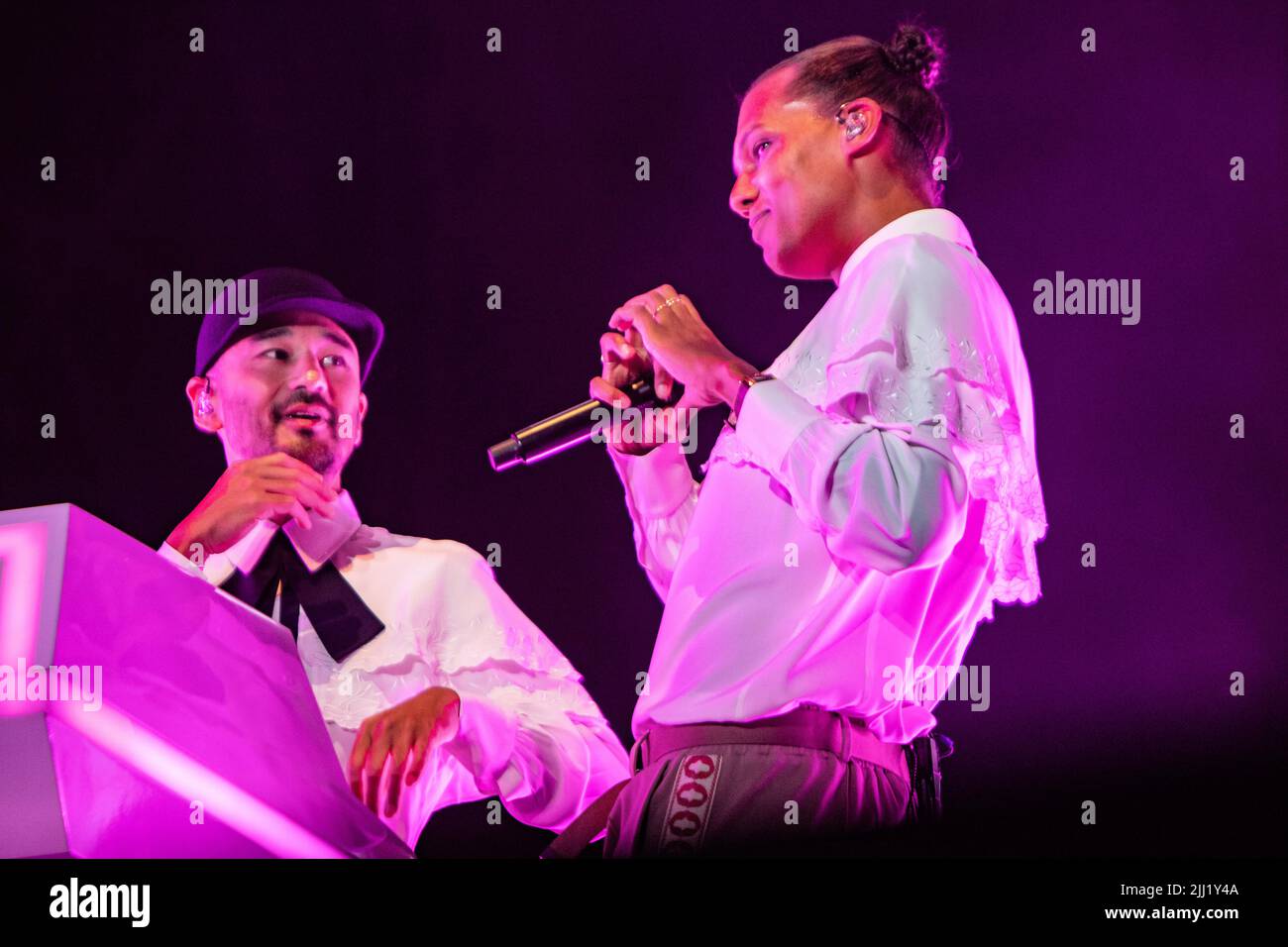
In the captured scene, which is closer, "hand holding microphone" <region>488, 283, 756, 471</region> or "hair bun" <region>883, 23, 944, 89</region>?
"hand holding microphone" <region>488, 283, 756, 471</region>

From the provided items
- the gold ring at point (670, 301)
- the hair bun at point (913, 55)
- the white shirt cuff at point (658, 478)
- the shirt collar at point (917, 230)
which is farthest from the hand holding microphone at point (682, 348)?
the hair bun at point (913, 55)

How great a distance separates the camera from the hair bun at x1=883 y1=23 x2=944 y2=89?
2408mm

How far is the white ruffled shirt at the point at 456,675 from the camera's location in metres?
2.49

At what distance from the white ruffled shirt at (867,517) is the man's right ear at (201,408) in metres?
1.01

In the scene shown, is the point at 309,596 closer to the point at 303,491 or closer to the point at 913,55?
the point at 303,491

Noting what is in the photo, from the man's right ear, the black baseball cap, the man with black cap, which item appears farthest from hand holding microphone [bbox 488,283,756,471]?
the man's right ear

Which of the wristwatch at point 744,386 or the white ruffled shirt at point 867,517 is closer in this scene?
the white ruffled shirt at point 867,517

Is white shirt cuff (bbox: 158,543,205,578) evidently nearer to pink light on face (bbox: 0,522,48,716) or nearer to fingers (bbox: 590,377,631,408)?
fingers (bbox: 590,377,631,408)

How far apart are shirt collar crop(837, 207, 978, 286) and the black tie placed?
1.04 metres

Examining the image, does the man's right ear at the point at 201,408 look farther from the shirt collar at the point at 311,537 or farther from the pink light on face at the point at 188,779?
the pink light on face at the point at 188,779

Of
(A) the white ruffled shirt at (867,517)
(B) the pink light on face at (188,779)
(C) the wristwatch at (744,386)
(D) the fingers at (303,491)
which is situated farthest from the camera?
(D) the fingers at (303,491)

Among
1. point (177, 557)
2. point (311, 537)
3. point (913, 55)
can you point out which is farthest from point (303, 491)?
point (913, 55)

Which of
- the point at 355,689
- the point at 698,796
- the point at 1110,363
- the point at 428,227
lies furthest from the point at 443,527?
the point at 1110,363
